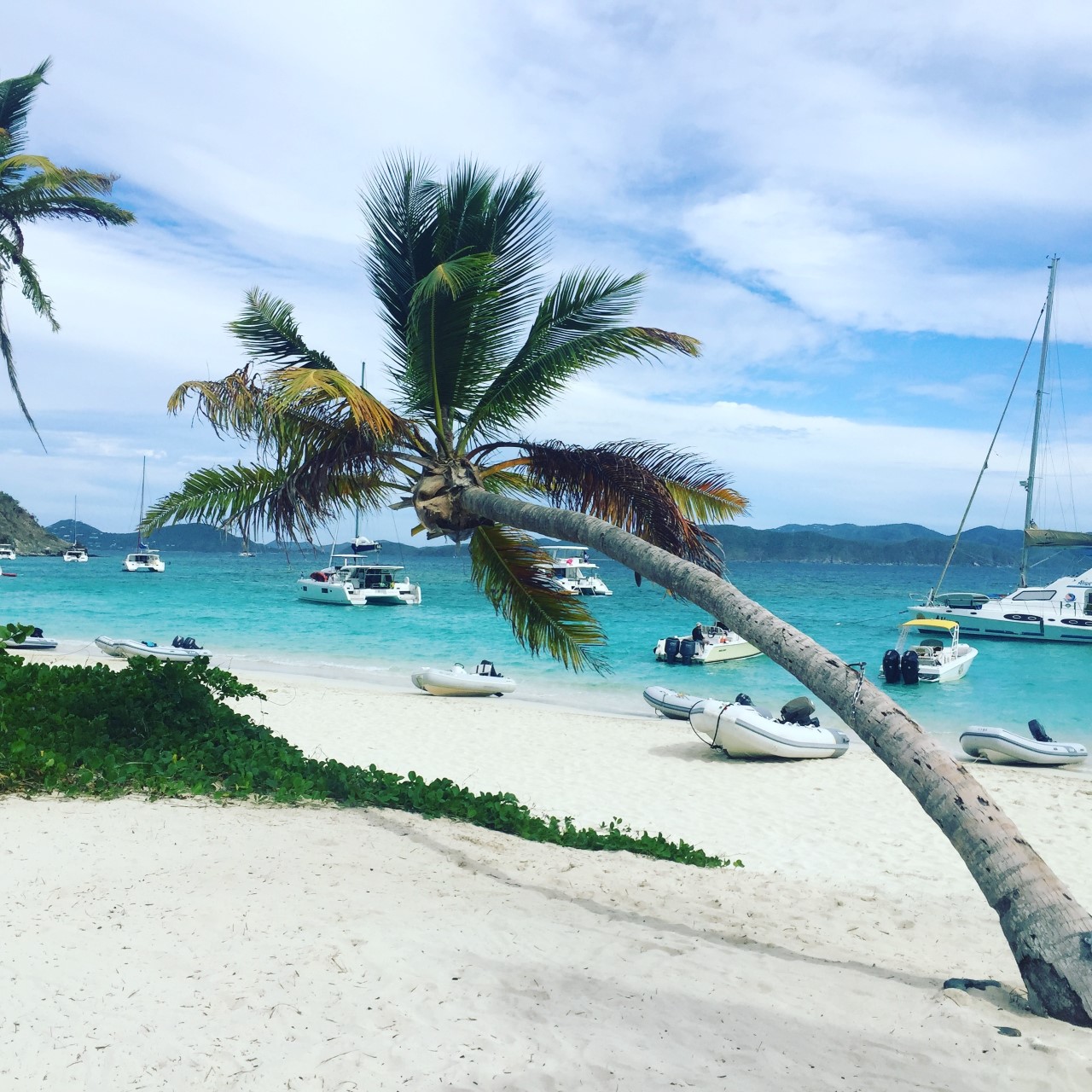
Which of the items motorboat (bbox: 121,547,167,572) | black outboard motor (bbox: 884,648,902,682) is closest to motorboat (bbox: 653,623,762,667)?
black outboard motor (bbox: 884,648,902,682)

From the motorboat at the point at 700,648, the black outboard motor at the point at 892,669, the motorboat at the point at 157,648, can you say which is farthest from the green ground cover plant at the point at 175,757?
the motorboat at the point at 700,648

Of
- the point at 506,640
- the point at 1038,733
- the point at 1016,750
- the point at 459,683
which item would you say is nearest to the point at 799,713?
the point at 1016,750

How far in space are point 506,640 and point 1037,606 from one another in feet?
78.0

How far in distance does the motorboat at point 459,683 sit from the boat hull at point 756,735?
739 centimetres

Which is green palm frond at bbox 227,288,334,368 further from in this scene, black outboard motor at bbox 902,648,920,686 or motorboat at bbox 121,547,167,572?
motorboat at bbox 121,547,167,572

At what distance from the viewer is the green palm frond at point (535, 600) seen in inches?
314

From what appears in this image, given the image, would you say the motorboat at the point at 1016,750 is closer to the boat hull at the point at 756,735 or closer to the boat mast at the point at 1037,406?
the boat hull at the point at 756,735

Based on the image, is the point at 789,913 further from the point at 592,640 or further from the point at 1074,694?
the point at 1074,694

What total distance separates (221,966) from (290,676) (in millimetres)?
20135

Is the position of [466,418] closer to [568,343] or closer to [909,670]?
[568,343]

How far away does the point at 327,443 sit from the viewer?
7.29 meters

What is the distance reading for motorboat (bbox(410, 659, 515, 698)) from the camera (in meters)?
19.8

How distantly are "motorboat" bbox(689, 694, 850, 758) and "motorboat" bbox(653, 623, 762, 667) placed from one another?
15.4 m

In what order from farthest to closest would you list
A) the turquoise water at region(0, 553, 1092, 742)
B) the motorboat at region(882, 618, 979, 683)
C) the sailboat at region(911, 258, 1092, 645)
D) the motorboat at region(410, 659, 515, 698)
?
the sailboat at region(911, 258, 1092, 645)
the motorboat at region(882, 618, 979, 683)
the turquoise water at region(0, 553, 1092, 742)
the motorboat at region(410, 659, 515, 698)
